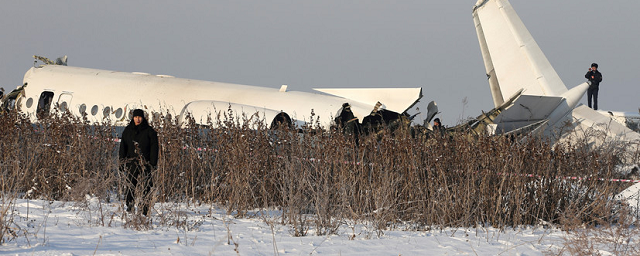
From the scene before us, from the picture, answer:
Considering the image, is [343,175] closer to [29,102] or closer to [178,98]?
[178,98]

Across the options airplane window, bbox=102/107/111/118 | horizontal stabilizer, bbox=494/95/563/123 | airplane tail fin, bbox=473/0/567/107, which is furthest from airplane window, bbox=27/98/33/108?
airplane tail fin, bbox=473/0/567/107

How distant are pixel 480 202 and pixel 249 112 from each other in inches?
292

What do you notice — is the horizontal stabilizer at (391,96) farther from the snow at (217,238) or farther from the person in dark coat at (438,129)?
the snow at (217,238)

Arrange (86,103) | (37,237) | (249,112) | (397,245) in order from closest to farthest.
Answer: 1. (37,237)
2. (397,245)
3. (249,112)
4. (86,103)

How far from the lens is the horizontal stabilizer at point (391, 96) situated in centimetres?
1440

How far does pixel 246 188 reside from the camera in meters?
8.90

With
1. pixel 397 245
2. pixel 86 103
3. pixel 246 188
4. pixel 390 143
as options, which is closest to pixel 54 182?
pixel 246 188

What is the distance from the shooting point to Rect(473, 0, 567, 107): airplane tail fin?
17.4 m

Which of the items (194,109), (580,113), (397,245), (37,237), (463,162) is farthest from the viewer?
(580,113)

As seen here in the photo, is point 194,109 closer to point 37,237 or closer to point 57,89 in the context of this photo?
point 57,89

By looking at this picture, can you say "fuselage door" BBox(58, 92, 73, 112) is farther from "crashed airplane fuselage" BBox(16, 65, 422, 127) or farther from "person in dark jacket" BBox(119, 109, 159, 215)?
"person in dark jacket" BBox(119, 109, 159, 215)

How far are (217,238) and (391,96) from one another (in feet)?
28.1

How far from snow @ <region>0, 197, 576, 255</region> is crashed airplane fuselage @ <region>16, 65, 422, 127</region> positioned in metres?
6.23

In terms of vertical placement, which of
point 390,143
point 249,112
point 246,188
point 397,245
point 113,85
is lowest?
point 397,245
